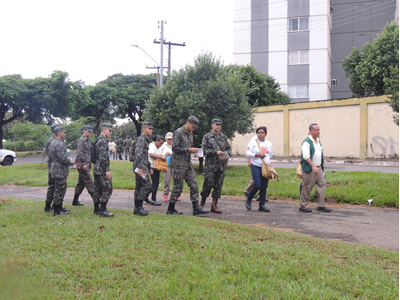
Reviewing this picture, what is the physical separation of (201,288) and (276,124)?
2286 cm

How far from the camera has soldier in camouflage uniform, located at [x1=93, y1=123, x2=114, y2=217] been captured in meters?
6.50

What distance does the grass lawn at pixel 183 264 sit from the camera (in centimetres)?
331

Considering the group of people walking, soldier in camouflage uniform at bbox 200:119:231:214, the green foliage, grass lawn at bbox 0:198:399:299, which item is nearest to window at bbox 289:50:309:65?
the green foliage

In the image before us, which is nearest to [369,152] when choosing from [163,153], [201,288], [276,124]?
[276,124]

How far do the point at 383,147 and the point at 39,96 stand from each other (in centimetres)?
2849

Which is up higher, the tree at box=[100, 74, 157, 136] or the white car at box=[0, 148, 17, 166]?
the tree at box=[100, 74, 157, 136]

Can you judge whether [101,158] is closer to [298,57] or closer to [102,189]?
[102,189]

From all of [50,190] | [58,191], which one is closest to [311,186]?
[58,191]

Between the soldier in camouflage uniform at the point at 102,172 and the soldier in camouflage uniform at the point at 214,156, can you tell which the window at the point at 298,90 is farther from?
the soldier in camouflage uniform at the point at 102,172

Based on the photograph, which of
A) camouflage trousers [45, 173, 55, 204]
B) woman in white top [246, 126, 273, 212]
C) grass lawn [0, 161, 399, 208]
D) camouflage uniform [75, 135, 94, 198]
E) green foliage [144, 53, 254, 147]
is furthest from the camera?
green foliage [144, 53, 254, 147]

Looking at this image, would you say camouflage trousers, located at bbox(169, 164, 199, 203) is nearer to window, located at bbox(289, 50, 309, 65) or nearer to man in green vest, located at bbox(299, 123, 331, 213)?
man in green vest, located at bbox(299, 123, 331, 213)

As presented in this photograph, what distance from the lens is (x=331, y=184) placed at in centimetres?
1019

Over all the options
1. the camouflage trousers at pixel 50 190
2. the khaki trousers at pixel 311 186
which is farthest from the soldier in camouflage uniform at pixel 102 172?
the khaki trousers at pixel 311 186

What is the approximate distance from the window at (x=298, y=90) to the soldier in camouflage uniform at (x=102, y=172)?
3474cm
